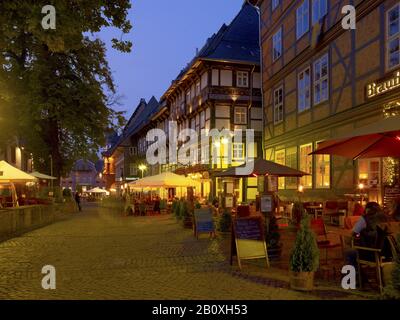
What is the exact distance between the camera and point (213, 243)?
12.7 m

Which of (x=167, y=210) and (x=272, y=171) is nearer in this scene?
(x=272, y=171)

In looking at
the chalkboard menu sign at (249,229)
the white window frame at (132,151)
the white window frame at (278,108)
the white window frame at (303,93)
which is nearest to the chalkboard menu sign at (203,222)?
the chalkboard menu sign at (249,229)

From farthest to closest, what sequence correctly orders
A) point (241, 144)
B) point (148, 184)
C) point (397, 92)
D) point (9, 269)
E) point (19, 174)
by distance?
point (241, 144) < point (148, 184) < point (19, 174) < point (397, 92) < point (9, 269)

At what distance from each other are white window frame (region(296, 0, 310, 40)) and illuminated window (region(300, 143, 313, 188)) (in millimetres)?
5038

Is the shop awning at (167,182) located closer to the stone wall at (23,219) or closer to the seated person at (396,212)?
the stone wall at (23,219)

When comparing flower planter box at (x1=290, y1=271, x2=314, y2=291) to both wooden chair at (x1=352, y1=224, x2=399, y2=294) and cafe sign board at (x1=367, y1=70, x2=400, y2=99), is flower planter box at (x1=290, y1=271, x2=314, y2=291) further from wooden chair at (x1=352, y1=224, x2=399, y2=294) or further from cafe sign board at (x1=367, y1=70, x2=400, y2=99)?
cafe sign board at (x1=367, y1=70, x2=400, y2=99)

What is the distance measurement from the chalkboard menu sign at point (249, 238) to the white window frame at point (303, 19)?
1304cm

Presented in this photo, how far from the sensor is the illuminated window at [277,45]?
23.2 meters

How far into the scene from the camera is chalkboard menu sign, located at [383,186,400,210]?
13.6m

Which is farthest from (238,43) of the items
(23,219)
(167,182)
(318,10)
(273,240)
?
(273,240)

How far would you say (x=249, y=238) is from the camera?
9094 mm

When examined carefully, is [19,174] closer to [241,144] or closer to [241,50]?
[241,144]

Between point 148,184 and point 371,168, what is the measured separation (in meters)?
11.2
